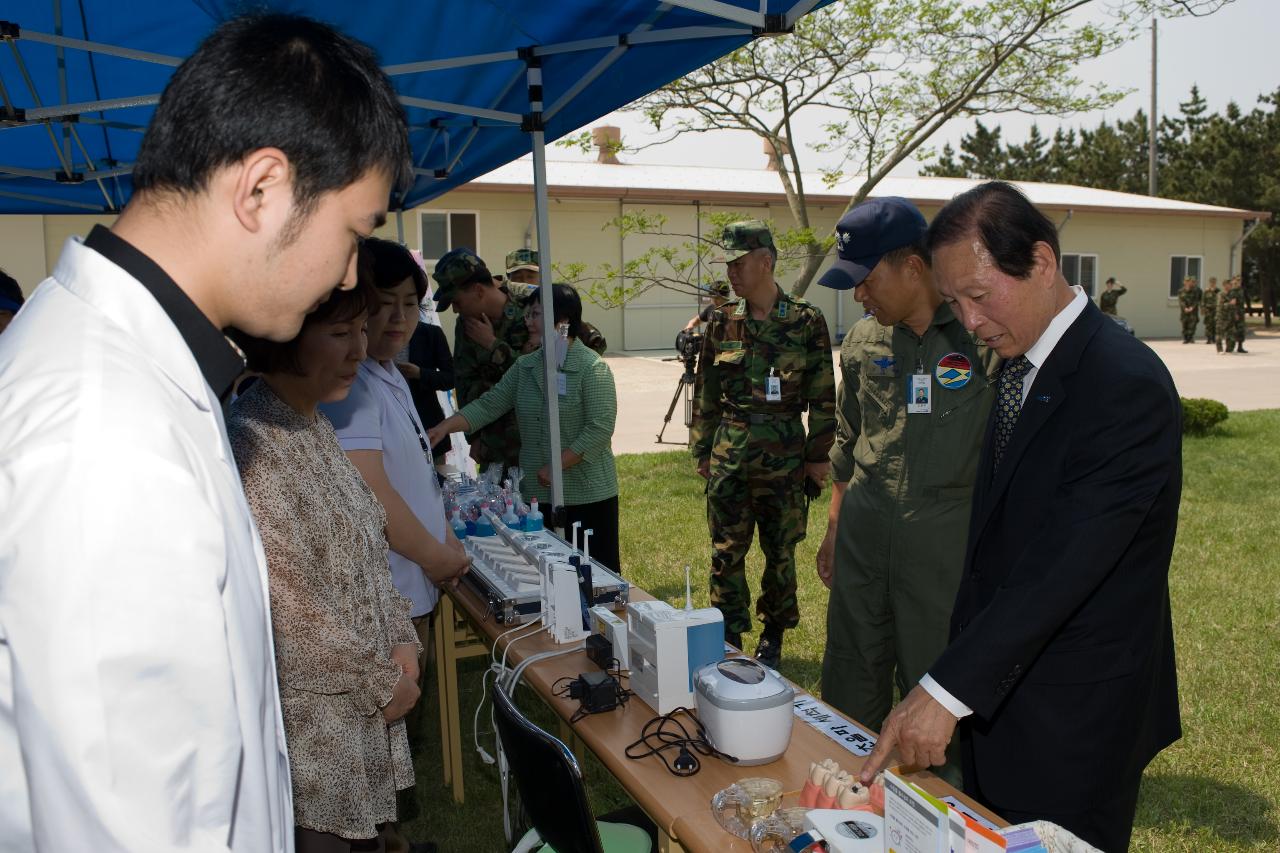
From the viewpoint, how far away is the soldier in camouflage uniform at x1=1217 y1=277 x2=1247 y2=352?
766 inches

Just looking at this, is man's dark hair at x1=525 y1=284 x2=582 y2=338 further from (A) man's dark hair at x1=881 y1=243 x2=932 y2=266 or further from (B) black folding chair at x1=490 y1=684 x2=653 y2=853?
(B) black folding chair at x1=490 y1=684 x2=653 y2=853

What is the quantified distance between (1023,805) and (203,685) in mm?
1583

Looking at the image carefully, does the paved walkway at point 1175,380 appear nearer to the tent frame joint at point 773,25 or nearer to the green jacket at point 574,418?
the green jacket at point 574,418

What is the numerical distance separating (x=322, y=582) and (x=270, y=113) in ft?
3.48

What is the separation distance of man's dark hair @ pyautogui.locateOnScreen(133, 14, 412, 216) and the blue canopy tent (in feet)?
5.58

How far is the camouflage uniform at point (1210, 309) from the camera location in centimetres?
2125

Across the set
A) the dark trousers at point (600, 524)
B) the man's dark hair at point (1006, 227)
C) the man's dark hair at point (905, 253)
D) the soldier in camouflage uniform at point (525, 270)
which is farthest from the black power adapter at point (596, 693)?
the soldier in camouflage uniform at point (525, 270)

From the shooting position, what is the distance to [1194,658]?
446cm

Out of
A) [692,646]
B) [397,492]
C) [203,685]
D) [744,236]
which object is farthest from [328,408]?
[744,236]

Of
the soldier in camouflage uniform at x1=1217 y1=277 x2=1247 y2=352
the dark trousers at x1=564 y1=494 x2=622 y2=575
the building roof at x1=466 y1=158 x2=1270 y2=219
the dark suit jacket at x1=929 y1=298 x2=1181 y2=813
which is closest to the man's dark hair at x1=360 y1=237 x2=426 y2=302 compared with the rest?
the dark trousers at x1=564 y1=494 x2=622 y2=575

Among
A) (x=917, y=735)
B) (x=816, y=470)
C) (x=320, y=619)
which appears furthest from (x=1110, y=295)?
(x=320, y=619)

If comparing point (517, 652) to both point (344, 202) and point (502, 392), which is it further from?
point (502, 392)

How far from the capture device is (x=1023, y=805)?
1.80 m

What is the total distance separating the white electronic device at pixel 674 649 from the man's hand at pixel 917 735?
0.45m
